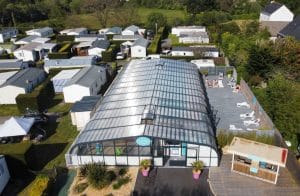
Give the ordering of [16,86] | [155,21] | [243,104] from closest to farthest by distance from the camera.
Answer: [243,104]
[16,86]
[155,21]

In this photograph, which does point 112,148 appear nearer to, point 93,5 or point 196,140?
point 196,140

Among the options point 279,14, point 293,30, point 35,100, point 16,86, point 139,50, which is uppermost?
point 279,14

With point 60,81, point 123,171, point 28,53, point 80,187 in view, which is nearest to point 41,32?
point 28,53

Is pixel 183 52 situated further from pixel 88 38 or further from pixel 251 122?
pixel 251 122

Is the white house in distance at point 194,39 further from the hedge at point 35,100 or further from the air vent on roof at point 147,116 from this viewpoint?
the air vent on roof at point 147,116

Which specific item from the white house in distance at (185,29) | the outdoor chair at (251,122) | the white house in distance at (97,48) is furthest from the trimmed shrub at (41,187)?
the white house in distance at (185,29)

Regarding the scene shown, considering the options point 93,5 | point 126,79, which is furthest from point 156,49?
point 93,5
